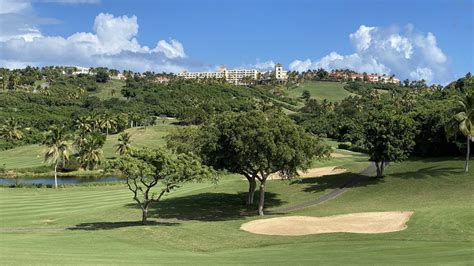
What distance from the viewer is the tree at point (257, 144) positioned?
45.4 m

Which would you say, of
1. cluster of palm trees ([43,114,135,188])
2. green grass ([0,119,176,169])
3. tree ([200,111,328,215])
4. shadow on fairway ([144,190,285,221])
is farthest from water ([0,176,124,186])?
tree ([200,111,328,215])

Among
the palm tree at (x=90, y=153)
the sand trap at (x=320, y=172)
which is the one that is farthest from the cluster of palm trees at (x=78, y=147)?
the sand trap at (x=320, y=172)

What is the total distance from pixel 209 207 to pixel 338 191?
53.0 feet

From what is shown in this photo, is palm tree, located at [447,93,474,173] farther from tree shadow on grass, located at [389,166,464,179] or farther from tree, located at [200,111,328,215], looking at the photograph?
tree, located at [200,111,328,215]

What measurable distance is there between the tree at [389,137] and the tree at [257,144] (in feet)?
39.1

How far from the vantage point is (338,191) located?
187ft

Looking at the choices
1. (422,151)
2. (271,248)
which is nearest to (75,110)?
(422,151)

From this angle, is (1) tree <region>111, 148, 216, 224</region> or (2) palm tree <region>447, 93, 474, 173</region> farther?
(2) palm tree <region>447, 93, 474, 173</region>

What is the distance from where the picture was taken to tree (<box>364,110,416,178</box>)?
5741 cm

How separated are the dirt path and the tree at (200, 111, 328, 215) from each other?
396 centimetres

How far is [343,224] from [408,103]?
11635 cm

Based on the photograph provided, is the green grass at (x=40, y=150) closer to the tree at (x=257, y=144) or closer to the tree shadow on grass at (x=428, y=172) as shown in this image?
the tree at (x=257, y=144)

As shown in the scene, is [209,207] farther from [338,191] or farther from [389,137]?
[389,137]

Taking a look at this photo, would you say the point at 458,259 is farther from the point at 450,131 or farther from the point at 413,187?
the point at 450,131
